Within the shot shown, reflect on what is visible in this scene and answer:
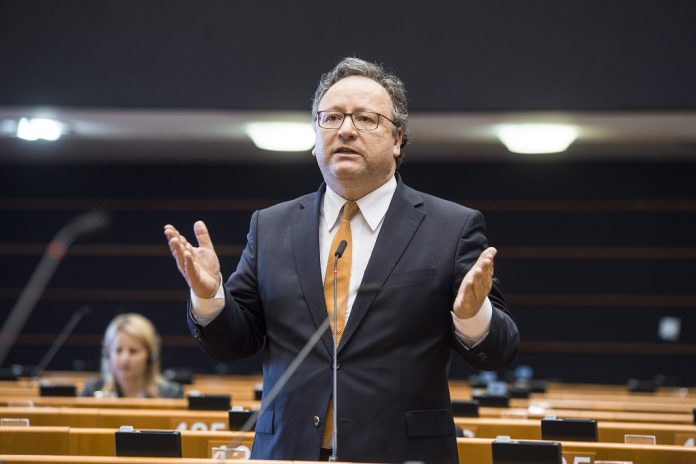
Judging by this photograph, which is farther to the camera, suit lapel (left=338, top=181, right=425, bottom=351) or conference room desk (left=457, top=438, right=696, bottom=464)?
conference room desk (left=457, top=438, right=696, bottom=464)

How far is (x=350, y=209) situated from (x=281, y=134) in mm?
4511

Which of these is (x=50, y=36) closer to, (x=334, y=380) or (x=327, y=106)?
(x=327, y=106)

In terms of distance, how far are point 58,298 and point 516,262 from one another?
426 centimetres

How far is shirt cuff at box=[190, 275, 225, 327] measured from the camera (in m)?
2.06

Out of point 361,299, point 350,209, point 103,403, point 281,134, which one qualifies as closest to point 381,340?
point 361,299

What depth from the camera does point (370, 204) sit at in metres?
2.27

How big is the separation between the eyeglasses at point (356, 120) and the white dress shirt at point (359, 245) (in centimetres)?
15

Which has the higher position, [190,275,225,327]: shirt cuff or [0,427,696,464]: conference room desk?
[190,275,225,327]: shirt cuff

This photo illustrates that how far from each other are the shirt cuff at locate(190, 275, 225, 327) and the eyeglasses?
1.56 ft

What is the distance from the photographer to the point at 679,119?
20.5ft

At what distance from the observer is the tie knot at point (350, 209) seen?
2271 millimetres

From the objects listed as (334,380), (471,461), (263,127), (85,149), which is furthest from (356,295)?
(85,149)

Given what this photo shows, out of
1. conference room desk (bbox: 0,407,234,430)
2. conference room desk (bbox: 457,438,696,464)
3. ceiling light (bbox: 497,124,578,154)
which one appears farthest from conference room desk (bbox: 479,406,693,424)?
ceiling light (bbox: 497,124,578,154)

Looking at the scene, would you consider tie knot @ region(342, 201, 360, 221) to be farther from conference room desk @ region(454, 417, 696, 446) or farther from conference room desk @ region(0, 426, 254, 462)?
conference room desk @ region(454, 417, 696, 446)
